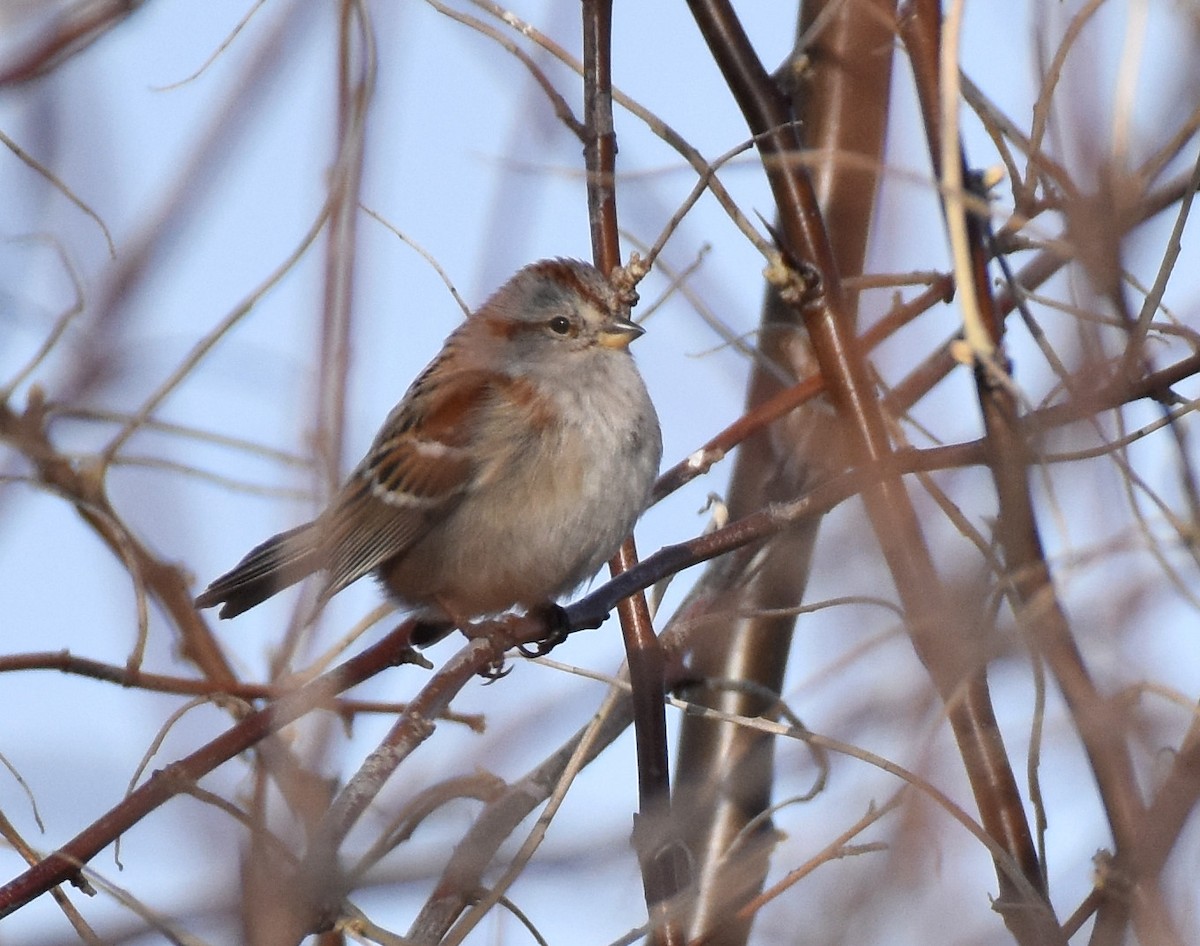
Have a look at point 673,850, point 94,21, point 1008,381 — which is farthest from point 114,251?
point 673,850

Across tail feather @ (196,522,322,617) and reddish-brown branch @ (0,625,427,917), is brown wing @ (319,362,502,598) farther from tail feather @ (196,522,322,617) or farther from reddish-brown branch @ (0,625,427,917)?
reddish-brown branch @ (0,625,427,917)

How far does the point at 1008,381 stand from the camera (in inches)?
63.9

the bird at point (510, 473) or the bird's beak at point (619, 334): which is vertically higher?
the bird's beak at point (619, 334)

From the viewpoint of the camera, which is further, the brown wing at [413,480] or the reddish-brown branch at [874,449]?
the brown wing at [413,480]

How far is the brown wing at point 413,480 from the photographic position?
350 centimetres

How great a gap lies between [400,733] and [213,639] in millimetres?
584

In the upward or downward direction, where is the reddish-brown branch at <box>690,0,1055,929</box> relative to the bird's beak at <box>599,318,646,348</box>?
downward

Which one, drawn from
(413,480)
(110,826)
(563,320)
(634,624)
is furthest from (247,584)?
(110,826)

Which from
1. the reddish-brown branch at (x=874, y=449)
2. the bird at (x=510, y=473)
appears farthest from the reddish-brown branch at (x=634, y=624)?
the reddish-brown branch at (x=874, y=449)

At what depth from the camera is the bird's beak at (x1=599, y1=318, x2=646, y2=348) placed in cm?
374

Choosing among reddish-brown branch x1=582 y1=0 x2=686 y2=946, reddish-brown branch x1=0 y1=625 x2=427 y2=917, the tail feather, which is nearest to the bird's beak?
reddish-brown branch x1=582 y1=0 x2=686 y2=946

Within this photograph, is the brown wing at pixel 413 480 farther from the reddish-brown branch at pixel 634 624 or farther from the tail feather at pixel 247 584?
the reddish-brown branch at pixel 634 624

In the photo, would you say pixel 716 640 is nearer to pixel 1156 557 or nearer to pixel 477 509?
pixel 477 509

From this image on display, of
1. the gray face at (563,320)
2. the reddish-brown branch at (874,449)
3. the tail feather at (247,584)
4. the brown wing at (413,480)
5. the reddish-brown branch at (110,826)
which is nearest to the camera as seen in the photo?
the reddish-brown branch at (874,449)
